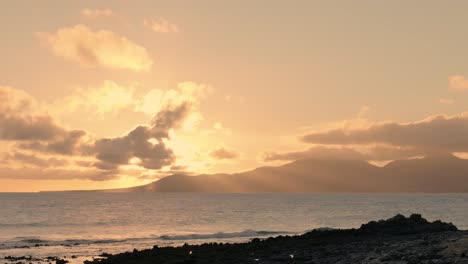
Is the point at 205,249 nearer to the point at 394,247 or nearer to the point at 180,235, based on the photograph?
the point at 394,247

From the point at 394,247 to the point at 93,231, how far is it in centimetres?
8805

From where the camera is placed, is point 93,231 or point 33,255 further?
point 93,231

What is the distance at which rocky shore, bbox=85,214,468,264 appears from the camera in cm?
3497

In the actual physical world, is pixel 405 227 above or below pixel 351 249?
above

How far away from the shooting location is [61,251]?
69.8 metres

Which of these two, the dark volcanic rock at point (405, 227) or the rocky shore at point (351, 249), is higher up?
the dark volcanic rock at point (405, 227)

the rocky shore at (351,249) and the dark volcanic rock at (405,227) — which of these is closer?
the rocky shore at (351,249)

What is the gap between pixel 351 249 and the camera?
41500 mm

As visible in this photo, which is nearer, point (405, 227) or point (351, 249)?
point (351, 249)

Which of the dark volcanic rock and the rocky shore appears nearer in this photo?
the rocky shore

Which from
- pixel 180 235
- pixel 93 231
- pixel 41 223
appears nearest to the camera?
pixel 180 235

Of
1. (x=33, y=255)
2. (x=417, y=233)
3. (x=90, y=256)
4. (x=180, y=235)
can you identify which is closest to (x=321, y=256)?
(x=417, y=233)

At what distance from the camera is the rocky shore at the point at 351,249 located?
1377 inches

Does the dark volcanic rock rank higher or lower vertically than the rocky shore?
higher
